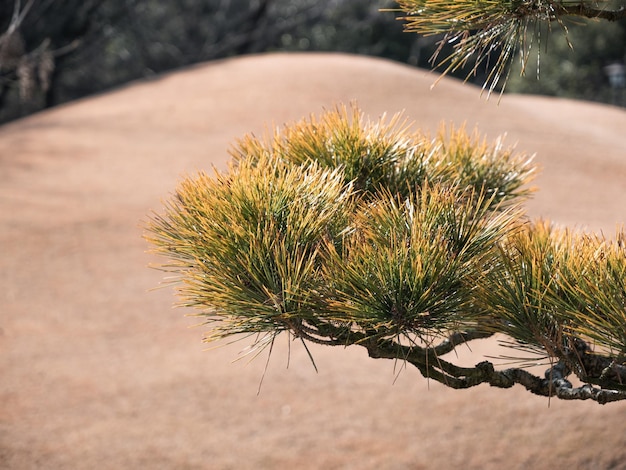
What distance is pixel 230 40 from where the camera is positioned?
21750mm

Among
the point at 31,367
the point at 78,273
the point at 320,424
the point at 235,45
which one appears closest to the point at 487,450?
the point at 320,424

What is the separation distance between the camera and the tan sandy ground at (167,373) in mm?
4918

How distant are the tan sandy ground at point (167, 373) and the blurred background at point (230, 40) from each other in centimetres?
751

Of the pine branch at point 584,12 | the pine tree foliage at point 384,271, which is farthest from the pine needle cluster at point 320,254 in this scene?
the pine branch at point 584,12

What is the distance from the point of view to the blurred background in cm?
1953

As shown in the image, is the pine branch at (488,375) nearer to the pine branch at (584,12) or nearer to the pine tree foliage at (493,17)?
the pine tree foliage at (493,17)

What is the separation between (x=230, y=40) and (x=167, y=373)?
55.7 ft

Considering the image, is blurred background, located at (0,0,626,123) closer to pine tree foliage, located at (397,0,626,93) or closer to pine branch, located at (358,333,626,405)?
pine branch, located at (358,333,626,405)

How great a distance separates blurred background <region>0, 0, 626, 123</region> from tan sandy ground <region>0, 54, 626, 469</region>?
751 centimetres

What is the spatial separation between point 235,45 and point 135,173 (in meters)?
11.6

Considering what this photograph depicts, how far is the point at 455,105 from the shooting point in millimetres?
13828

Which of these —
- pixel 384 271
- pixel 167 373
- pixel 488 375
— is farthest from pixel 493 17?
pixel 167 373

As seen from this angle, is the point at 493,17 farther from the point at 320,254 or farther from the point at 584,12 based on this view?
the point at 320,254

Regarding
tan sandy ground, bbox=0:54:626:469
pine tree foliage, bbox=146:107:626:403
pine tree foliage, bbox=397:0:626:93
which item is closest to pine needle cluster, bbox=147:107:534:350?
pine tree foliage, bbox=146:107:626:403
